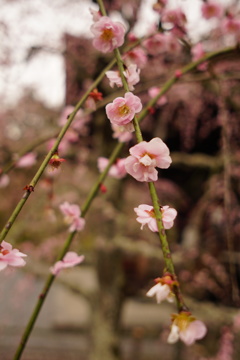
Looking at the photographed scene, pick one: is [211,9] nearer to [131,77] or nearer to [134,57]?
[134,57]

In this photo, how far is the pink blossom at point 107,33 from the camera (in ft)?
2.10

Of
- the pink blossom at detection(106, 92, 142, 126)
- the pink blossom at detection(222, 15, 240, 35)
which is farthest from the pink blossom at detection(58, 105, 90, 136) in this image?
the pink blossom at detection(222, 15, 240, 35)

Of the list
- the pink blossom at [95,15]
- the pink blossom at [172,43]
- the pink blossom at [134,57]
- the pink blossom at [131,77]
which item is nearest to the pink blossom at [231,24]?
the pink blossom at [172,43]

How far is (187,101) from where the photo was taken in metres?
3.03

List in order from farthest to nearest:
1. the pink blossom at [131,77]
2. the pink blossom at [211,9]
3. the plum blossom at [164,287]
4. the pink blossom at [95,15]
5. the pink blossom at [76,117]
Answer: the pink blossom at [211,9] < the pink blossom at [76,117] < the pink blossom at [95,15] < the pink blossom at [131,77] < the plum blossom at [164,287]

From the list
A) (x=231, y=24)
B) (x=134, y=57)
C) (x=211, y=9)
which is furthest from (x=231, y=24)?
(x=134, y=57)

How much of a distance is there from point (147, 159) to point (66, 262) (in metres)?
0.36

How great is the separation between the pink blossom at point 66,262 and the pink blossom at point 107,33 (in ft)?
1.35

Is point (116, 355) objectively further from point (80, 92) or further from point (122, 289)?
point (80, 92)

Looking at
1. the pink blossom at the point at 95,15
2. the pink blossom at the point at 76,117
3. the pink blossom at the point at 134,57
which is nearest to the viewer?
the pink blossom at the point at 95,15

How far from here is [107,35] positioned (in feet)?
2.16

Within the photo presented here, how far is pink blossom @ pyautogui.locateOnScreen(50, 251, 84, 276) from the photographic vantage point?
2.27 ft

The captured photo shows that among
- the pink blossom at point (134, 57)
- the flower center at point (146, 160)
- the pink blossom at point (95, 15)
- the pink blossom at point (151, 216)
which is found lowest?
the pink blossom at point (151, 216)

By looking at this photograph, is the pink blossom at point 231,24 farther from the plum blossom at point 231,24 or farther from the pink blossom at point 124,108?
the pink blossom at point 124,108
